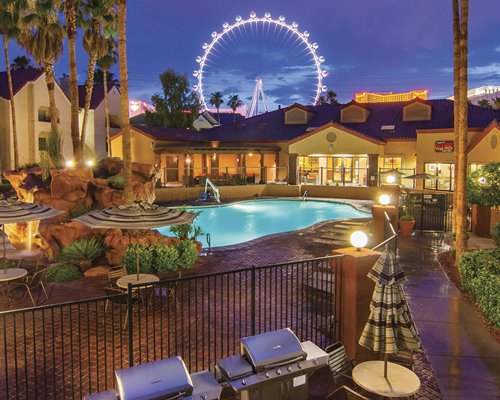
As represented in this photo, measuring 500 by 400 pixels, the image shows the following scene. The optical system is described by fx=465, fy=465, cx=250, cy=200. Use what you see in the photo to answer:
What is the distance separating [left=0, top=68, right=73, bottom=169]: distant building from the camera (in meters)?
36.6

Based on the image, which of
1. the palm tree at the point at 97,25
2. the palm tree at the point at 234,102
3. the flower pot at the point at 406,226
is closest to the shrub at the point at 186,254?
the flower pot at the point at 406,226

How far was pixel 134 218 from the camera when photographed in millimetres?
9508

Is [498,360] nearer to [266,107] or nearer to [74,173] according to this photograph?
[74,173]

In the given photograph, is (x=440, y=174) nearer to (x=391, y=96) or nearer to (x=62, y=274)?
(x=391, y=96)

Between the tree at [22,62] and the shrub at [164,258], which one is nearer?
the shrub at [164,258]

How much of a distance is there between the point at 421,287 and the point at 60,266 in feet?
29.8

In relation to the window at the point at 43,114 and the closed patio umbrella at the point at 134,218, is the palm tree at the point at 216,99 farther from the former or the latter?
the closed patio umbrella at the point at 134,218

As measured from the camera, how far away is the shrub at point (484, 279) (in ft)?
25.9

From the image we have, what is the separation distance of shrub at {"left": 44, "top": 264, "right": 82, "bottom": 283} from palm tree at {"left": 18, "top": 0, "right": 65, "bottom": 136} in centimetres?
1259

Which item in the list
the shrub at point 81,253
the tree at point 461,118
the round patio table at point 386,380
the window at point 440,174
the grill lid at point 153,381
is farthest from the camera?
the window at point 440,174

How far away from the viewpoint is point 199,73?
158 ft

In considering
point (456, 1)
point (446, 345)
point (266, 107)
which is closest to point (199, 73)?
point (266, 107)

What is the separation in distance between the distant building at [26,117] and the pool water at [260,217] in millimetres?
16235

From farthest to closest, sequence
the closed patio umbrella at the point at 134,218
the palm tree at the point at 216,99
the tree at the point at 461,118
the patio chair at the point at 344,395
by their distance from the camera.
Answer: the palm tree at the point at 216,99, the tree at the point at 461,118, the closed patio umbrella at the point at 134,218, the patio chair at the point at 344,395
